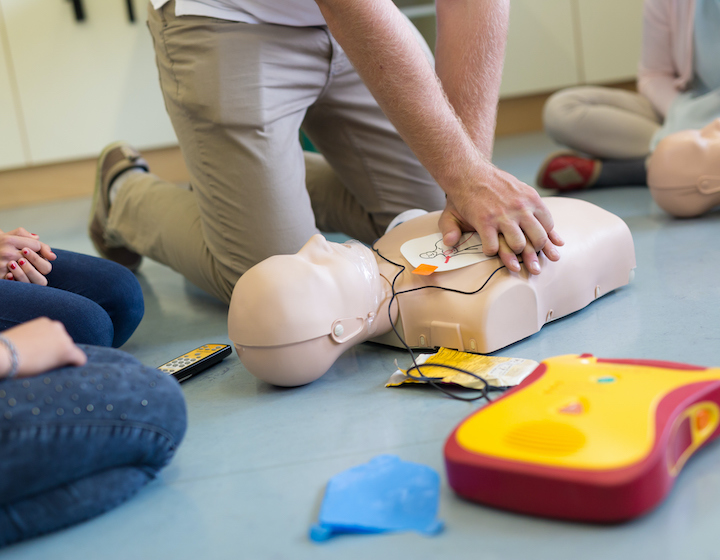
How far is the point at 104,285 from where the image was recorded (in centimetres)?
116

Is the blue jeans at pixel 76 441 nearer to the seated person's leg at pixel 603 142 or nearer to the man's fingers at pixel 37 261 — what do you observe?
the man's fingers at pixel 37 261

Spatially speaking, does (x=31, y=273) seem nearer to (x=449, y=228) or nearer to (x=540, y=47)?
(x=449, y=228)

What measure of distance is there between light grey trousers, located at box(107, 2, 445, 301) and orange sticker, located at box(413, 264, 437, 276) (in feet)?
1.24

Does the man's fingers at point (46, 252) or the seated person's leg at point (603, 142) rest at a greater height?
the man's fingers at point (46, 252)

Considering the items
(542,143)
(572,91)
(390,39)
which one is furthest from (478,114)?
(542,143)

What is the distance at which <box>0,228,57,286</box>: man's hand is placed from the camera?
1063 mm

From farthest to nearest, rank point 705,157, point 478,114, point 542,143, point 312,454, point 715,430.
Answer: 1. point 542,143
2. point 705,157
3. point 478,114
4. point 312,454
5. point 715,430

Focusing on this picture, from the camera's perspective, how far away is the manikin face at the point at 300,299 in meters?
0.87

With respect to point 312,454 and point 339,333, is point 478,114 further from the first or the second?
point 312,454

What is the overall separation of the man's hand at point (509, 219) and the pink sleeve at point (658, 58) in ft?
3.83

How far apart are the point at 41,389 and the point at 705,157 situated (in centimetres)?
127

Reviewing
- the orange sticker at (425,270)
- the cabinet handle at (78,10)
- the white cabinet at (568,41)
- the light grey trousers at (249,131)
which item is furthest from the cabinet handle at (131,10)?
the orange sticker at (425,270)

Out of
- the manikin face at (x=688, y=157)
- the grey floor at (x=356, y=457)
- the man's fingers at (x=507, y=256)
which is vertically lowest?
the grey floor at (x=356, y=457)

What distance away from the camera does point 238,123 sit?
124cm
